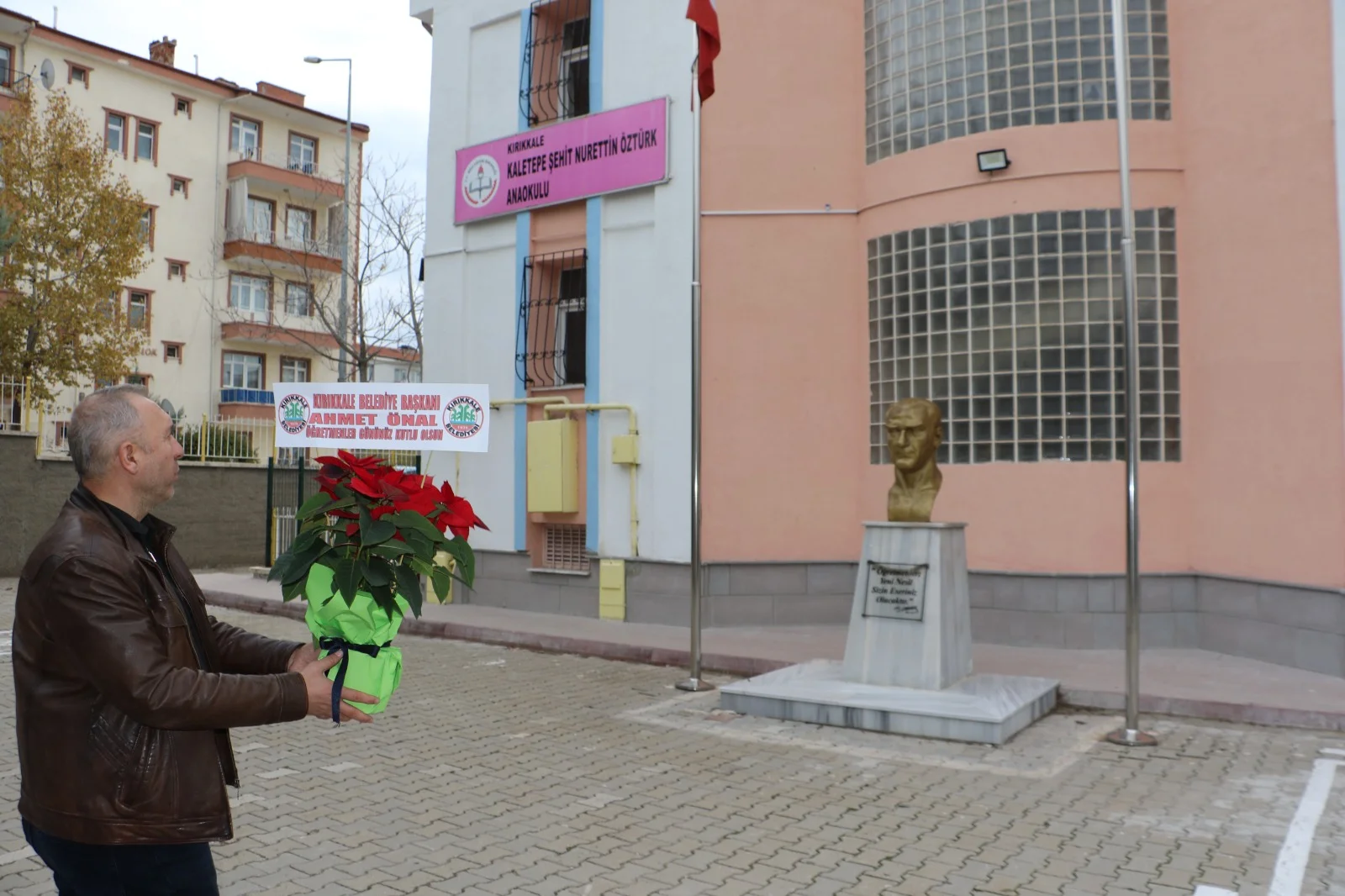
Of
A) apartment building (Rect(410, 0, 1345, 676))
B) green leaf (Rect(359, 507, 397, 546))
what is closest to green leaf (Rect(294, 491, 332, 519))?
green leaf (Rect(359, 507, 397, 546))

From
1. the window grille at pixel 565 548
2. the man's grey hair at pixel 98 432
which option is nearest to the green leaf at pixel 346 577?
the man's grey hair at pixel 98 432

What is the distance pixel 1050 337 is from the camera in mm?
11086

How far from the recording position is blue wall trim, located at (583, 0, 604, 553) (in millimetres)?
13438

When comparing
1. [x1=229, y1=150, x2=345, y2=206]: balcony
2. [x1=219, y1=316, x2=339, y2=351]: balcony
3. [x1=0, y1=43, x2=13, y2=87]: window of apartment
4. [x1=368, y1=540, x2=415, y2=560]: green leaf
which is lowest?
[x1=368, y1=540, x2=415, y2=560]: green leaf

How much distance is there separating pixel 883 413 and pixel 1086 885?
321 inches

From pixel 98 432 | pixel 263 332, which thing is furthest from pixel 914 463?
pixel 263 332

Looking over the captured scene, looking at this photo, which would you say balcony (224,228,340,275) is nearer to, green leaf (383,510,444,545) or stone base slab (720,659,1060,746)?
stone base slab (720,659,1060,746)

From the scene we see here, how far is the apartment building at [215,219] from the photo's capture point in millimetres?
33812

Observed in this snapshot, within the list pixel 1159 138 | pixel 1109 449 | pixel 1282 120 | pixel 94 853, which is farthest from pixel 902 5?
pixel 94 853

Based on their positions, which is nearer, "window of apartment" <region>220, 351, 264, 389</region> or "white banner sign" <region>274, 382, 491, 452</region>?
"white banner sign" <region>274, 382, 491, 452</region>

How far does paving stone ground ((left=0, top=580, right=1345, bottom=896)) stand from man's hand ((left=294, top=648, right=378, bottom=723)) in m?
2.19

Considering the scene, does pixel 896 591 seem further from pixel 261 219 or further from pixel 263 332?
pixel 261 219

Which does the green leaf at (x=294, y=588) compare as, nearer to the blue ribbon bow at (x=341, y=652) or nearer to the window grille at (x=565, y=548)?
the blue ribbon bow at (x=341, y=652)

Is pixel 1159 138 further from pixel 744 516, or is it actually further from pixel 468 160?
pixel 468 160
